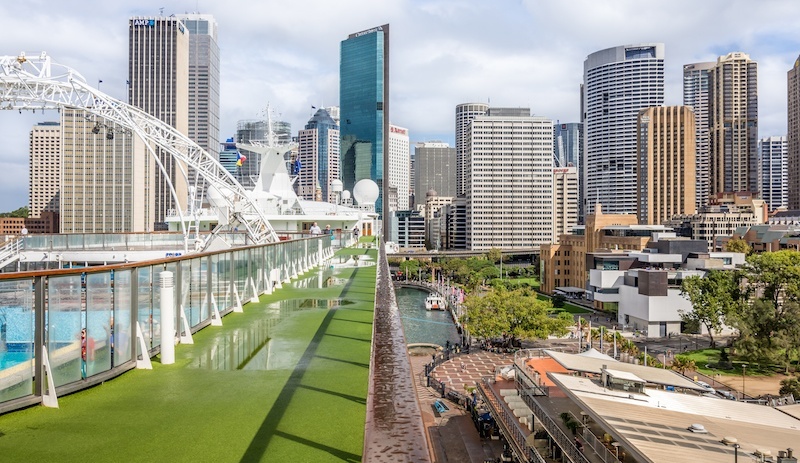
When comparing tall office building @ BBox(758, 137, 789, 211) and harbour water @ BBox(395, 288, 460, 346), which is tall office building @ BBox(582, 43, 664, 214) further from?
harbour water @ BBox(395, 288, 460, 346)

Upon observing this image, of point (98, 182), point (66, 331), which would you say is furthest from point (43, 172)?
point (66, 331)

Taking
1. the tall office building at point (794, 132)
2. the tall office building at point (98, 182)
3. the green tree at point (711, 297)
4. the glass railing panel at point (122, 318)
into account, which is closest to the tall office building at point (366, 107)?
the tall office building at point (98, 182)

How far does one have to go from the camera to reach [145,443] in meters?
3.76

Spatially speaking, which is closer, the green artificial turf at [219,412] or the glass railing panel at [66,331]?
the green artificial turf at [219,412]

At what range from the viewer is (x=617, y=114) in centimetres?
17662

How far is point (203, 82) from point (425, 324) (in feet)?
495

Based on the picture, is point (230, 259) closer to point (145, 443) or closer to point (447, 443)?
point (145, 443)

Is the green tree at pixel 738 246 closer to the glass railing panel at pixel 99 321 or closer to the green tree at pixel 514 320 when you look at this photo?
the green tree at pixel 514 320

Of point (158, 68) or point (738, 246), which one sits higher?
point (158, 68)

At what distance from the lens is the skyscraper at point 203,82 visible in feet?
603

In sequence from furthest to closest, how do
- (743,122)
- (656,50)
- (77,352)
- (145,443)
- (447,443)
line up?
(656,50)
(743,122)
(447,443)
(77,352)
(145,443)

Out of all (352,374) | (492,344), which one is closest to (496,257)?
(492,344)

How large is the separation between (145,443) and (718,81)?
184 meters

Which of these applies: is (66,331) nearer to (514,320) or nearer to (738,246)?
(514,320)
